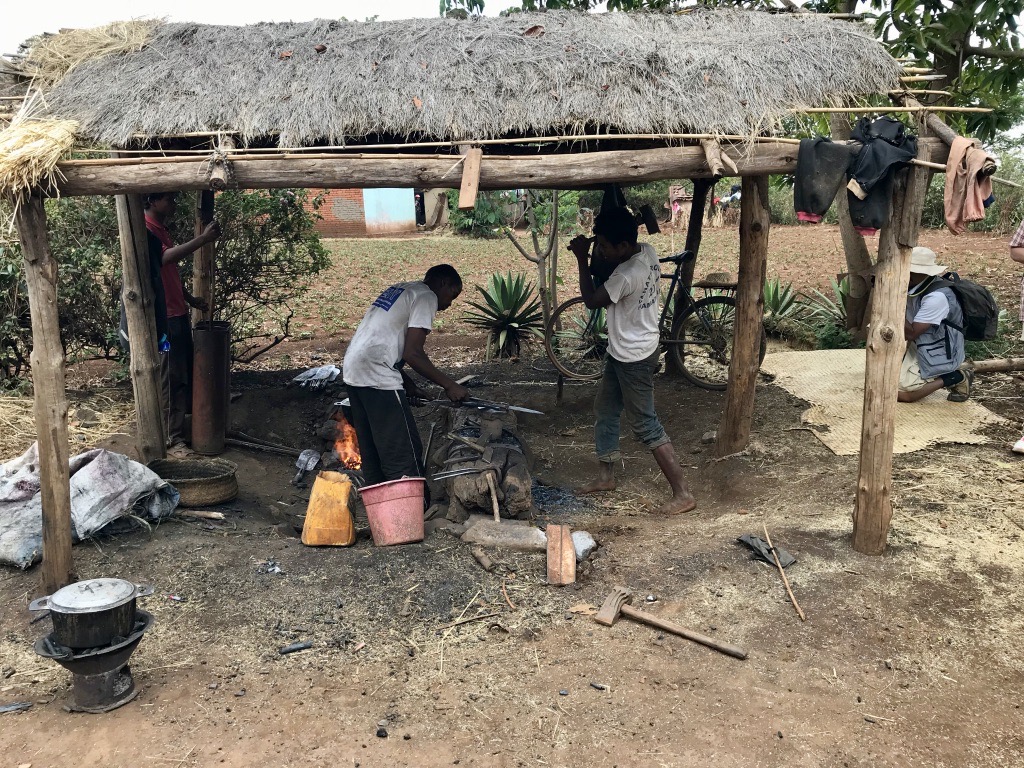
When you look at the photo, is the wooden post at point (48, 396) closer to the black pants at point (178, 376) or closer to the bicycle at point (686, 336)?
the black pants at point (178, 376)

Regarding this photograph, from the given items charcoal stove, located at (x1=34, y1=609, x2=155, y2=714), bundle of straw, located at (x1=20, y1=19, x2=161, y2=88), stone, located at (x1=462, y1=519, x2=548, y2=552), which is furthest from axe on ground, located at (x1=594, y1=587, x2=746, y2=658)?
bundle of straw, located at (x1=20, y1=19, x2=161, y2=88)

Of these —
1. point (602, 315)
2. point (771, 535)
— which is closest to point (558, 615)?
point (771, 535)

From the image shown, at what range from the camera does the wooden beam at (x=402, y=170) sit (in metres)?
4.48

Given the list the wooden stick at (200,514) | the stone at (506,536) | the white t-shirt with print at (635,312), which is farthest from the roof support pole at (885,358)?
the wooden stick at (200,514)

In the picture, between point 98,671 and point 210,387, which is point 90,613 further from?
point 210,387

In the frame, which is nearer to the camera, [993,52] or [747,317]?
[747,317]

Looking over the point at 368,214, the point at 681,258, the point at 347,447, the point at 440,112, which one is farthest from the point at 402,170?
the point at 368,214

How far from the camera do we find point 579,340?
9.77 m

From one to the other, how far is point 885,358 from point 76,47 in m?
5.43

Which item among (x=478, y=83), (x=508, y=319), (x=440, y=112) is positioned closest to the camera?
(x=440, y=112)

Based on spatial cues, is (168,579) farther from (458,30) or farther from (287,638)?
(458,30)

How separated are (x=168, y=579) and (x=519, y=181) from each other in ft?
9.60

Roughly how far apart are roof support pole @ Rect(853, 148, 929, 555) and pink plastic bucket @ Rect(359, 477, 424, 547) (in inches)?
101

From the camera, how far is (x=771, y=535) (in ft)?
16.4
